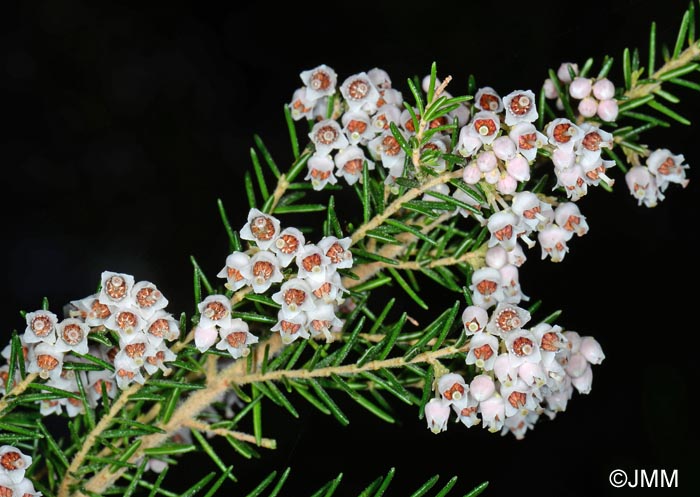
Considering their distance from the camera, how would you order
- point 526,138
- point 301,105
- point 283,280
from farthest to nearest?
point 301,105 → point 283,280 → point 526,138

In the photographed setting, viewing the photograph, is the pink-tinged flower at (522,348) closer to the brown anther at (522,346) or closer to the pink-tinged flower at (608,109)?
the brown anther at (522,346)

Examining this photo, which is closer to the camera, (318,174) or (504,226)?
(504,226)

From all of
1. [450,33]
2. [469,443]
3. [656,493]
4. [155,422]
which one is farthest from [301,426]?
[450,33]

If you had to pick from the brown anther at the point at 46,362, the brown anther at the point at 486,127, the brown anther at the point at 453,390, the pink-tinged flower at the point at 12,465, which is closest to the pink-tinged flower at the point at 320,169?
the brown anther at the point at 486,127

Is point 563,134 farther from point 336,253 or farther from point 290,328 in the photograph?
point 290,328

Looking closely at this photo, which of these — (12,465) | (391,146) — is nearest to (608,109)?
(391,146)

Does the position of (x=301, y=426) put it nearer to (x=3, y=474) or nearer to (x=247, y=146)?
(x=3, y=474)

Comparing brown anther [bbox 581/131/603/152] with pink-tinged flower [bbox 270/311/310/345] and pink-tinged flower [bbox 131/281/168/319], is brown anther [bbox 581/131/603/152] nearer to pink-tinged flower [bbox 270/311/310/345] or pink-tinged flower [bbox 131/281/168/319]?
pink-tinged flower [bbox 270/311/310/345]
